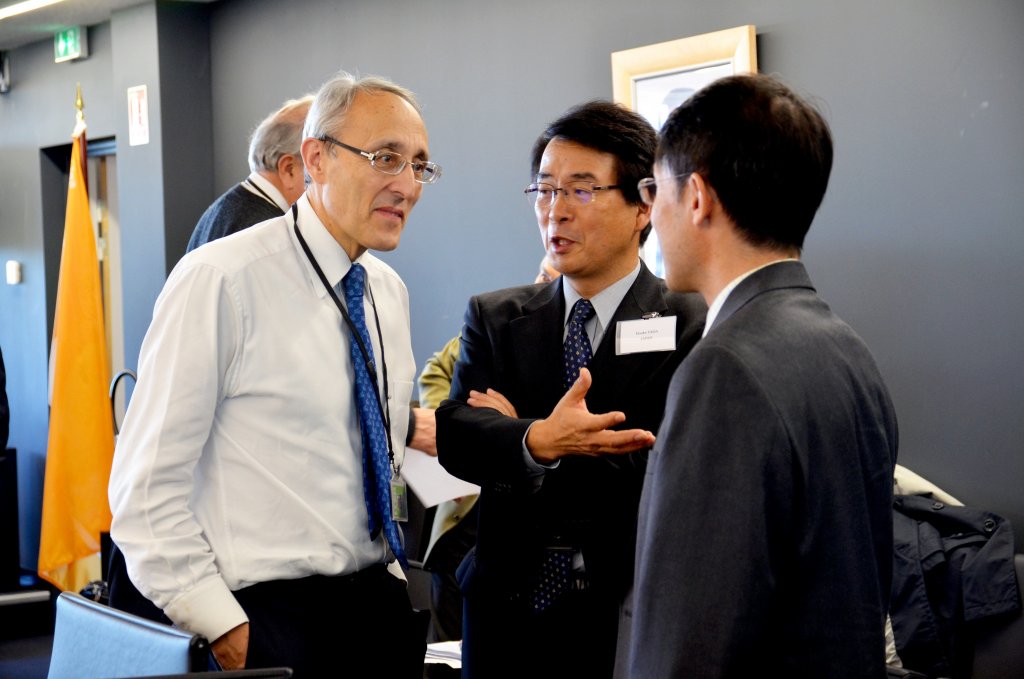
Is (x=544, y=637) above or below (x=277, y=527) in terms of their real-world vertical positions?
below

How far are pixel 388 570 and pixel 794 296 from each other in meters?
0.99

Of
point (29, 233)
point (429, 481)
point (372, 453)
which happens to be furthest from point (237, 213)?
point (29, 233)

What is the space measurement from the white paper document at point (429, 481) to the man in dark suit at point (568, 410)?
1.73 feet

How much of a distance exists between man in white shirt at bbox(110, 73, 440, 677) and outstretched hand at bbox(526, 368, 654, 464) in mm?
349

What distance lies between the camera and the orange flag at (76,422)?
5.51 meters

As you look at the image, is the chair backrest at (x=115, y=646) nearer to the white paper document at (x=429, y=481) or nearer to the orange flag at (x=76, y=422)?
the white paper document at (x=429, y=481)

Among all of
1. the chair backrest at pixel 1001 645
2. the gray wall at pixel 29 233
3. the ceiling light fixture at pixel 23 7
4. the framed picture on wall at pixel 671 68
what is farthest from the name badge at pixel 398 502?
the gray wall at pixel 29 233

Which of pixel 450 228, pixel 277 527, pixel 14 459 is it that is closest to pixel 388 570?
pixel 277 527

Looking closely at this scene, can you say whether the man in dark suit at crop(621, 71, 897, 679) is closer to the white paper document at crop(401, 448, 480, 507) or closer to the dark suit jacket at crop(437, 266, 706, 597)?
the dark suit jacket at crop(437, 266, 706, 597)

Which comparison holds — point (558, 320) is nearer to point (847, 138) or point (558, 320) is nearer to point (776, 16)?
point (847, 138)

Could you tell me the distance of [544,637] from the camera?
1.71 metres

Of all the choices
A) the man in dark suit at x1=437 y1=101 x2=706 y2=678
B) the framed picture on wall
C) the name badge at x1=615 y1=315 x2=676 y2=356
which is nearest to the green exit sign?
the framed picture on wall

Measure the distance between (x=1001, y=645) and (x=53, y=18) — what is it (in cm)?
575

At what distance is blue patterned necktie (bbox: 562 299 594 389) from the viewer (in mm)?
1819
